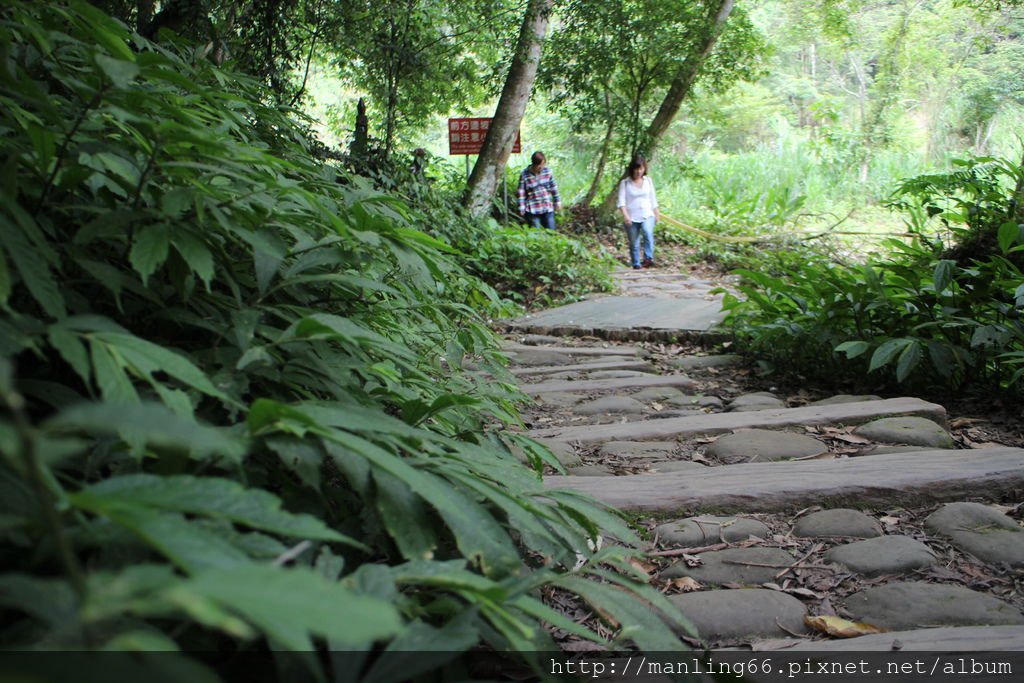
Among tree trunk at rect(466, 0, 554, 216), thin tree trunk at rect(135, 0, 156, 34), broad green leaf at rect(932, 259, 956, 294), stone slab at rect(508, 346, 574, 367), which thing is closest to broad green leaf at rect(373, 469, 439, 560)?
broad green leaf at rect(932, 259, 956, 294)

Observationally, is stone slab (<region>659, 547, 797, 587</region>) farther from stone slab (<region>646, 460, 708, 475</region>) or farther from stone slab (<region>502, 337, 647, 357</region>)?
stone slab (<region>502, 337, 647, 357</region>)

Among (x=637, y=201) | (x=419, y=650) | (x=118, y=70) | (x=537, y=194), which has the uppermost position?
(x=537, y=194)

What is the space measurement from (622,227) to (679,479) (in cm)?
996

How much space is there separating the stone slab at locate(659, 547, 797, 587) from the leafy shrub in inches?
204

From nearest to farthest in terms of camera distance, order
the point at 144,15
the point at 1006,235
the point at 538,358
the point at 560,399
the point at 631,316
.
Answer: the point at 1006,235
the point at 560,399
the point at 538,358
the point at 144,15
the point at 631,316

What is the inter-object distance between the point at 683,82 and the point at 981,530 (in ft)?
32.7

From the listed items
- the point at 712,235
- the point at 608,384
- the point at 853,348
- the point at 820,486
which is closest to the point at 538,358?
the point at 608,384

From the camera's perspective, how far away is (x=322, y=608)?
46 centimetres

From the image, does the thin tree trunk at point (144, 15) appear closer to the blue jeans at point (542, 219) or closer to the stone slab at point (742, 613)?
the stone slab at point (742, 613)

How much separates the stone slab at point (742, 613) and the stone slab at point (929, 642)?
0.05m

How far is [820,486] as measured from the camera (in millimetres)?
2010

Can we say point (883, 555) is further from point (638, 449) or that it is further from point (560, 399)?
point (560, 399)

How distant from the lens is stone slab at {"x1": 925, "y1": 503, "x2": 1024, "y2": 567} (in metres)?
1.67

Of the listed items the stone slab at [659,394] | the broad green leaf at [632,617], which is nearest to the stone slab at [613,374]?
the stone slab at [659,394]
